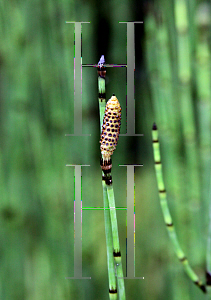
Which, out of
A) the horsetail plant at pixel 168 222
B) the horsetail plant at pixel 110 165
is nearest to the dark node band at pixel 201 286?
the horsetail plant at pixel 168 222

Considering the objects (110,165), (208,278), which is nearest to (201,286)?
(208,278)

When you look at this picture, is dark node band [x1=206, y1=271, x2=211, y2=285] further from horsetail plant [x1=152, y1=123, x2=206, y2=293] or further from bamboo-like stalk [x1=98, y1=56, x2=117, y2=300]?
bamboo-like stalk [x1=98, y1=56, x2=117, y2=300]

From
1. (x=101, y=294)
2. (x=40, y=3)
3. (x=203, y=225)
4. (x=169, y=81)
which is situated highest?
(x=40, y=3)

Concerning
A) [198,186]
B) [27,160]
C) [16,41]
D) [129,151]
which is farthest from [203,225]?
[16,41]

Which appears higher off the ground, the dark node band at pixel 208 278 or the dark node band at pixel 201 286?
the dark node band at pixel 208 278

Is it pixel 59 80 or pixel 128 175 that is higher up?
pixel 59 80

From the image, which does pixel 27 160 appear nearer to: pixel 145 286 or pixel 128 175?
Answer: pixel 128 175

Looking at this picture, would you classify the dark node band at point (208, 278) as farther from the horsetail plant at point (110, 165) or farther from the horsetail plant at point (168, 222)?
the horsetail plant at point (110, 165)
